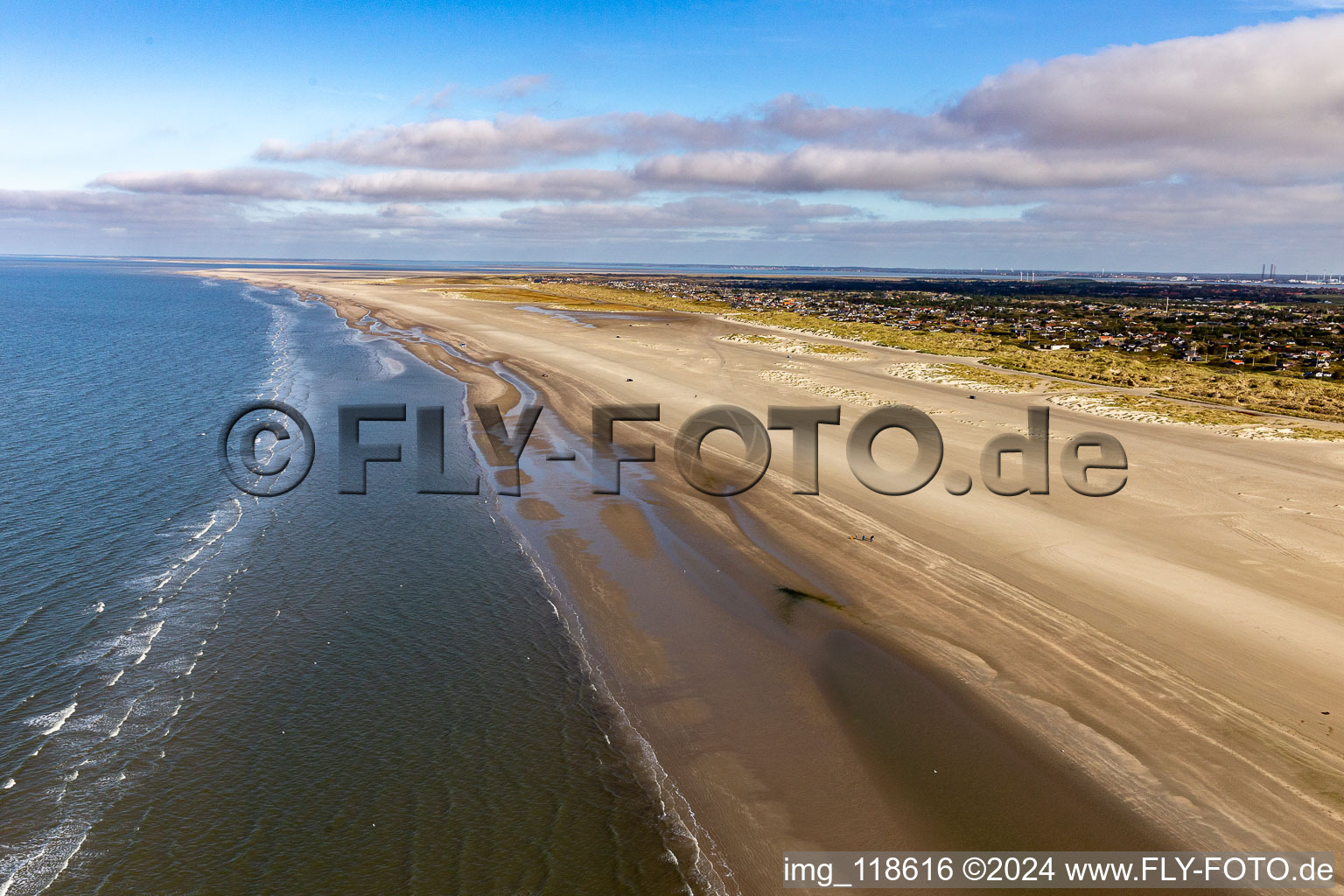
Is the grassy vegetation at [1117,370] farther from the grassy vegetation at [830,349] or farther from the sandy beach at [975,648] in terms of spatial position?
the sandy beach at [975,648]

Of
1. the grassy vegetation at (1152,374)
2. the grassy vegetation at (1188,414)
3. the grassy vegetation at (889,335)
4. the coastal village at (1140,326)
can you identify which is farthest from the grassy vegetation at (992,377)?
the coastal village at (1140,326)

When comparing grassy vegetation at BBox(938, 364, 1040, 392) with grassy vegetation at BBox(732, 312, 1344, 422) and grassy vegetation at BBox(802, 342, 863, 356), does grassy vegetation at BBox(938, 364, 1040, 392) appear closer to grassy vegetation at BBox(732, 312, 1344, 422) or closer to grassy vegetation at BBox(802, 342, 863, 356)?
grassy vegetation at BBox(732, 312, 1344, 422)

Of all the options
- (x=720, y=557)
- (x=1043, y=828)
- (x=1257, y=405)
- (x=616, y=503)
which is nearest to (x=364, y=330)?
(x=616, y=503)

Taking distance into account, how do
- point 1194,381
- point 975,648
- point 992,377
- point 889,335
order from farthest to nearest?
point 889,335, point 992,377, point 1194,381, point 975,648

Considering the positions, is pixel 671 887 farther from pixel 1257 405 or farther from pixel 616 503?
pixel 1257 405

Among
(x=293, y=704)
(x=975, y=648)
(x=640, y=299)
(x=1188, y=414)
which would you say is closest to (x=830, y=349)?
(x=1188, y=414)

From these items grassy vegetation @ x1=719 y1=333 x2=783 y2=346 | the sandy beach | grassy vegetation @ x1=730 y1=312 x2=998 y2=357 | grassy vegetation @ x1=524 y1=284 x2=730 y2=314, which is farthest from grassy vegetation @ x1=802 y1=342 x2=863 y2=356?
grassy vegetation @ x1=524 y1=284 x2=730 y2=314

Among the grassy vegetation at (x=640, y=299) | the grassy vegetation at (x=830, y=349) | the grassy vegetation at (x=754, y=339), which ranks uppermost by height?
the grassy vegetation at (x=640, y=299)

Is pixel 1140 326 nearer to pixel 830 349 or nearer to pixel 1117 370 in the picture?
pixel 1117 370
